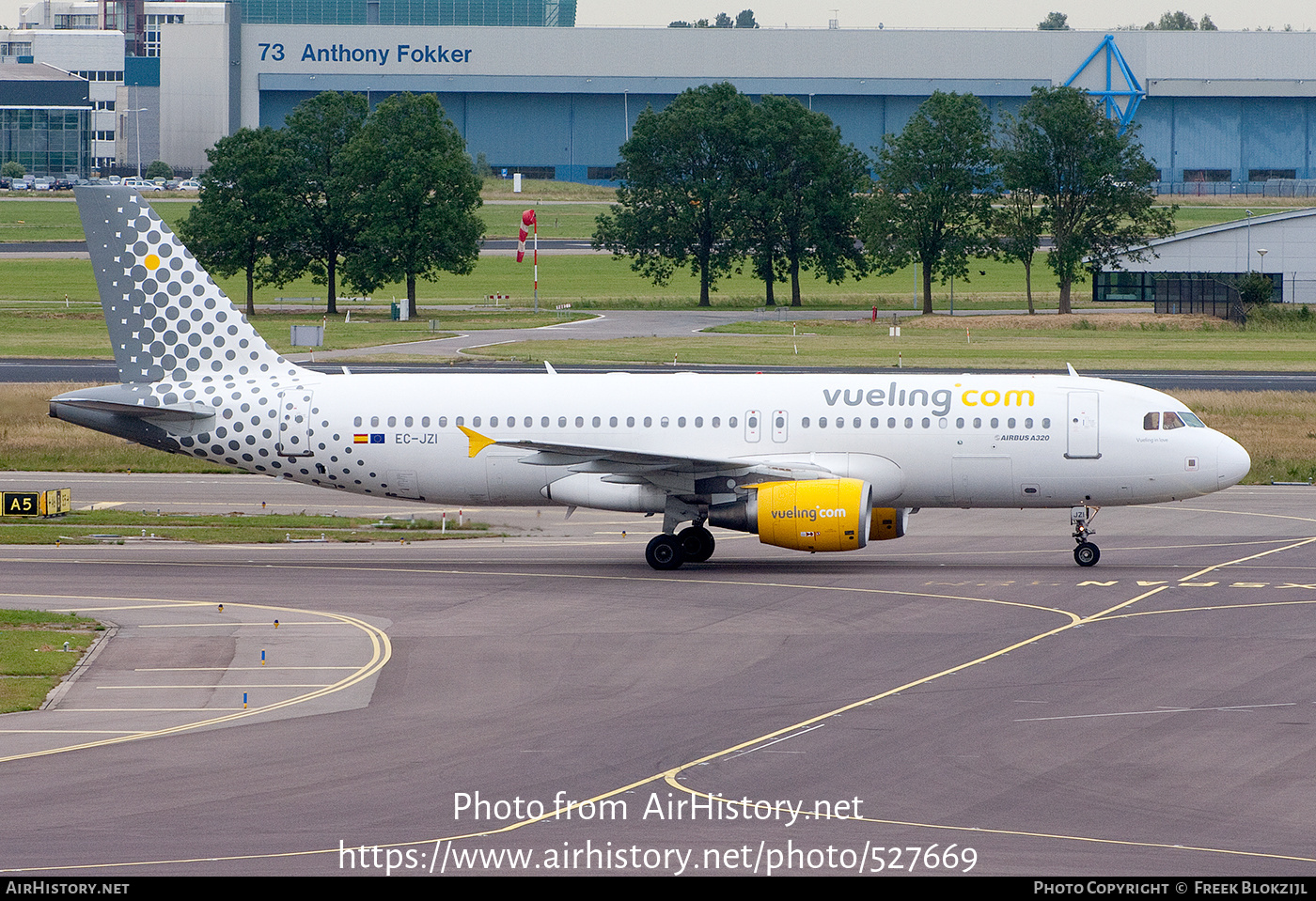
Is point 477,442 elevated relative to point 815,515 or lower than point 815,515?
elevated

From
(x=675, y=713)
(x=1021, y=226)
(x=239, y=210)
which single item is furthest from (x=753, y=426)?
(x=1021, y=226)

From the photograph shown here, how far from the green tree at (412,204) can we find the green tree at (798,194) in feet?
74.9

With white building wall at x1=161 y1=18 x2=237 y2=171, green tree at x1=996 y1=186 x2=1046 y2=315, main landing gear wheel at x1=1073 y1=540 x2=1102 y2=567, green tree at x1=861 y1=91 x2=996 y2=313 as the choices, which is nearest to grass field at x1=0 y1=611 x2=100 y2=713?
main landing gear wheel at x1=1073 y1=540 x2=1102 y2=567

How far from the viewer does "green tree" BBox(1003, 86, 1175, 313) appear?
114 meters

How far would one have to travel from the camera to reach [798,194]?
400ft

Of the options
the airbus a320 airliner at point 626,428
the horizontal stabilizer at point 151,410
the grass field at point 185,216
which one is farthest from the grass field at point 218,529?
the grass field at point 185,216

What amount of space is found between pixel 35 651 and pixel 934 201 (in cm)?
9354

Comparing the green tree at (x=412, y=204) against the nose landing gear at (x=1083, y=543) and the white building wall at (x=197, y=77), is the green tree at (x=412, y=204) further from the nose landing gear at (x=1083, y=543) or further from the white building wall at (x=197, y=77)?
the white building wall at (x=197, y=77)

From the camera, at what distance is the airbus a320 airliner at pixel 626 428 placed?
35.9 m

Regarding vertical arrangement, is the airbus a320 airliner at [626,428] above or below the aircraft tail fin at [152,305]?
below

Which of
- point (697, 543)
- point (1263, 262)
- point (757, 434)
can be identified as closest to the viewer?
point (757, 434)

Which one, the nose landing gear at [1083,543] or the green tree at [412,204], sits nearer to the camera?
the nose landing gear at [1083,543]

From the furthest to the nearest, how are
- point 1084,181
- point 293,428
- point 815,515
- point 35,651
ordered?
point 1084,181, point 293,428, point 815,515, point 35,651

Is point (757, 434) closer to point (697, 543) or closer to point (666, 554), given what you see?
point (697, 543)
